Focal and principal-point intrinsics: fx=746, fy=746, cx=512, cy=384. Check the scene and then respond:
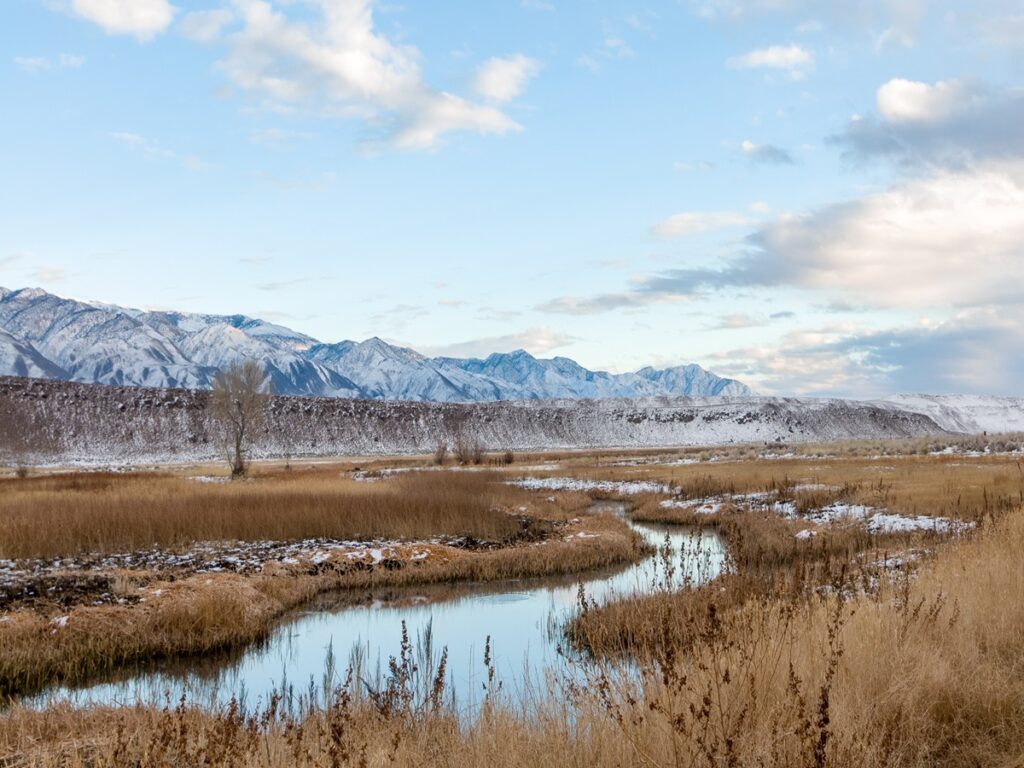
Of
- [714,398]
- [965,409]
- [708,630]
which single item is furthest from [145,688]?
[965,409]

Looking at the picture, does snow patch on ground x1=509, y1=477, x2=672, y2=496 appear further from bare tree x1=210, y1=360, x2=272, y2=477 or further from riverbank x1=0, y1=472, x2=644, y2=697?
bare tree x1=210, y1=360, x2=272, y2=477

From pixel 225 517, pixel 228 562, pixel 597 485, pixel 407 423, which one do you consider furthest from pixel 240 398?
pixel 407 423

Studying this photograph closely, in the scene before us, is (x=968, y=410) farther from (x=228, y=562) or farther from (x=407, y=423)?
(x=228, y=562)

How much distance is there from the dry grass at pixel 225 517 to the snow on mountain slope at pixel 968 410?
5563 inches

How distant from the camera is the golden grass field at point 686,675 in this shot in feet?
14.3

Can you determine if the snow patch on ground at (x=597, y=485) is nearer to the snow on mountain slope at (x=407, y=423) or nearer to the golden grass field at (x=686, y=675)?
the golden grass field at (x=686, y=675)

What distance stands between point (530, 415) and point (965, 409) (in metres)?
96.7

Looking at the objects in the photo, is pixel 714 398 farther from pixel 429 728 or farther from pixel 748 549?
pixel 429 728

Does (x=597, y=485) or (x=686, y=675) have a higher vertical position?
(x=686, y=675)

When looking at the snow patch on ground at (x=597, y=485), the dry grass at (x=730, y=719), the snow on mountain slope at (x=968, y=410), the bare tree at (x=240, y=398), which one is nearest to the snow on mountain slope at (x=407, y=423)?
the snow on mountain slope at (x=968, y=410)

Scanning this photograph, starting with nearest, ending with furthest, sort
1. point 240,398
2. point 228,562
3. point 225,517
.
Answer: point 228,562 → point 225,517 → point 240,398

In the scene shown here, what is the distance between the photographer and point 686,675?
453 cm

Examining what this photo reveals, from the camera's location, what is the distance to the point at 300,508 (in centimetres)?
2172

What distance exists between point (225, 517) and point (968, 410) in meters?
168
